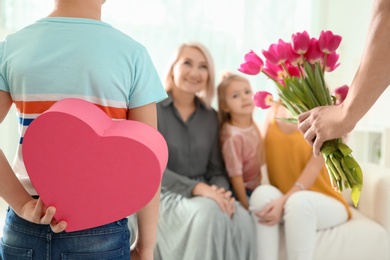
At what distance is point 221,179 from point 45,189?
5.27 feet

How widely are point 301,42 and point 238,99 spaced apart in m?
1.22

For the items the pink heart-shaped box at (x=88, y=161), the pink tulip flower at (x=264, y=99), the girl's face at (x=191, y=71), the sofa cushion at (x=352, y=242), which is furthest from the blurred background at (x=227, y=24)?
the pink heart-shaped box at (x=88, y=161)

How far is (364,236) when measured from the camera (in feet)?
7.24

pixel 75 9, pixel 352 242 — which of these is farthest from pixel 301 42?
pixel 352 242

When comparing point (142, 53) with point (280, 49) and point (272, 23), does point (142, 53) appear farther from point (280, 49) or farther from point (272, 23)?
point (272, 23)

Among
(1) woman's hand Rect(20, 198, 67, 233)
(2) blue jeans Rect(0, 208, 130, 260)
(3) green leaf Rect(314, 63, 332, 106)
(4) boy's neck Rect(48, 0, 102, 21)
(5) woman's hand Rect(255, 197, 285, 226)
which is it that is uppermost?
(4) boy's neck Rect(48, 0, 102, 21)

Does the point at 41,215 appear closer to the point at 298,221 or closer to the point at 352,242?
the point at 298,221

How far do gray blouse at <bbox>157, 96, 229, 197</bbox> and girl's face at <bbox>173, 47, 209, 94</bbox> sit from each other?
10 cm

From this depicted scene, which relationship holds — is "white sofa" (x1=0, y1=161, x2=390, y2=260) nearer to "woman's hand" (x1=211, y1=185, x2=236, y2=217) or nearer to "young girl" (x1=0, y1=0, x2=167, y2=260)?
"woman's hand" (x1=211, y1=185, x2=236, y2=217)

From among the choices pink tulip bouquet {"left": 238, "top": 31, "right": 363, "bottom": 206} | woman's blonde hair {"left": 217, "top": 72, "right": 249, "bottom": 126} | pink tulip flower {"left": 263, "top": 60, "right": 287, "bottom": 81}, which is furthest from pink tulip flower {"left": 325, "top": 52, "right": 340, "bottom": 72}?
woman's blonde hair {"left": 217, "top": 72, "right": 249, "bottom": 126}

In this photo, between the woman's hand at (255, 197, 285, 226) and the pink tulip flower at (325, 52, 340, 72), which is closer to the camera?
the pink tulip flower at (325, 52, 340, 72)

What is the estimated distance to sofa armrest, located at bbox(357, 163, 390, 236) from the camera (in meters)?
2.25

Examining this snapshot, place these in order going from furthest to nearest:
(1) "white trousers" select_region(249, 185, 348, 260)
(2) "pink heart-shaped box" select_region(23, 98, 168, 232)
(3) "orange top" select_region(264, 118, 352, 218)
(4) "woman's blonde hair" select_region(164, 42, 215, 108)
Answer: (4) "woman's blonde hair" select_region(164, 42, 215, 108)
(3) "orange top" select_region(264, 118, 352, 218)
(1) "white trousers" select_region(249, 185, 348, 260)
(2) "pink heart-shaped box" select_region(23, 98, 168, 232)

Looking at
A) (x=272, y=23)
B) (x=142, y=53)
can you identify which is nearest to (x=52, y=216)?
(x=142, y=53)
